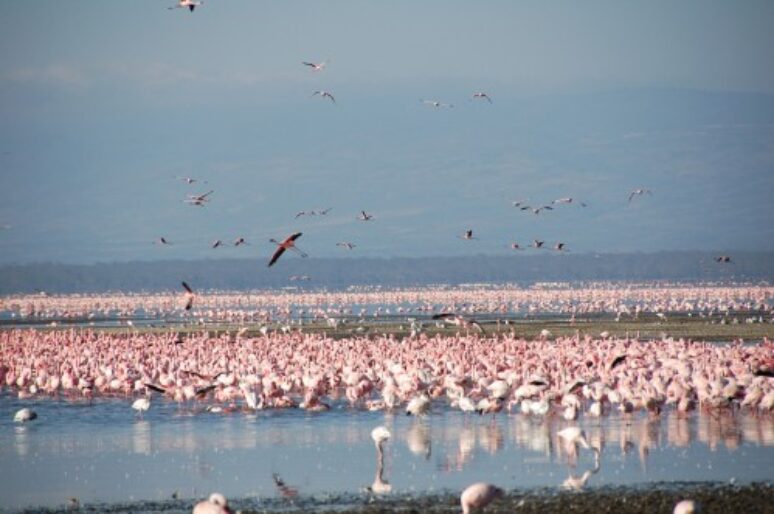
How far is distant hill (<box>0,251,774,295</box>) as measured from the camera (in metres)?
146

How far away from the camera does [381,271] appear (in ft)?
536

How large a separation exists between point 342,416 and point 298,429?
1.69m

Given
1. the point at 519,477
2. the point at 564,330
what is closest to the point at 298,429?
the point at 519,477

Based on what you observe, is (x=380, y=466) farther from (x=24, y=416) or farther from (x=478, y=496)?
(x=24, y=416)

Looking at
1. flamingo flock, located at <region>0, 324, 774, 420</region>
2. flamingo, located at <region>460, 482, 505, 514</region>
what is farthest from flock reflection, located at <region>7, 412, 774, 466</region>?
flamingo, located at <region>460, 482, 505, 514</region>

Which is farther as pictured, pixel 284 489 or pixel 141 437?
pixel 141 437

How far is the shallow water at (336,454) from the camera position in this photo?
61.3ft

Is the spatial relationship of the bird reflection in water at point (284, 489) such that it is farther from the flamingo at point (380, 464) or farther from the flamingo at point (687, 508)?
the flamingo at point (687, 508)

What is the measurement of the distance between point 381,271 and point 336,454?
467 ft

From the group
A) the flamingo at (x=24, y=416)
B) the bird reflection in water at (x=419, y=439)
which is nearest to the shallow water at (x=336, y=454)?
the bird reflection in water at (x=419, y=439)

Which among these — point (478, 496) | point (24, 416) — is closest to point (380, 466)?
point (478, 496)

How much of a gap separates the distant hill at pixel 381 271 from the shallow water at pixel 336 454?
366ft

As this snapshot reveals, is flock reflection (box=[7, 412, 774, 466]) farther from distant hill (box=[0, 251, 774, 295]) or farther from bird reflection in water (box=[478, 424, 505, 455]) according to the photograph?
distant hill (box=[0, 251, 774, 295])

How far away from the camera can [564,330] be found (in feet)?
154
